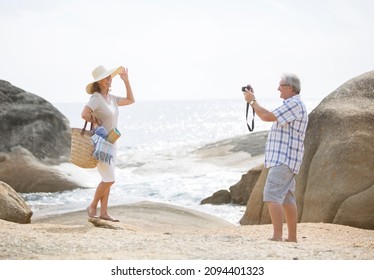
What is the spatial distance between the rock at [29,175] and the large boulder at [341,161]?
619 centimetres

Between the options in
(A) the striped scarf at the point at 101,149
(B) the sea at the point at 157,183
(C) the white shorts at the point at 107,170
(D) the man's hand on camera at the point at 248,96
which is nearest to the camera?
(D) the man's hand on camera at the point at 248,96

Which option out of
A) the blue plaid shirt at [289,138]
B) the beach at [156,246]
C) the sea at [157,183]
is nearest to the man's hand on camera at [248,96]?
the blue plaid shirt at [289,138]

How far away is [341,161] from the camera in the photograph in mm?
8148

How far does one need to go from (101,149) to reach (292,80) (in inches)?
76.1

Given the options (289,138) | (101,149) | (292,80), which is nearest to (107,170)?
(101,149)

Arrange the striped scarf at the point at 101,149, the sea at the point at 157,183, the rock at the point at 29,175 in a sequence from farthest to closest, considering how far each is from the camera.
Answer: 1. the rock at the point at 29,175
2. the sea at the point at 157,183
3. the striped scarf at the point at 101,149

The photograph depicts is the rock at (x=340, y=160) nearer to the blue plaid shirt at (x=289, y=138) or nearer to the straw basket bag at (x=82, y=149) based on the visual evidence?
the blue plaid shirt at (x=289, y=138)

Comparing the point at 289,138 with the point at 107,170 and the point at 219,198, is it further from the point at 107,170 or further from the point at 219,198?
the point at 219,198

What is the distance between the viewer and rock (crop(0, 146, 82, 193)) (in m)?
14.1

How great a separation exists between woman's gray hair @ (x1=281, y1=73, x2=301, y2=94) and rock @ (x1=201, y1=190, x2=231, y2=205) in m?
7.40

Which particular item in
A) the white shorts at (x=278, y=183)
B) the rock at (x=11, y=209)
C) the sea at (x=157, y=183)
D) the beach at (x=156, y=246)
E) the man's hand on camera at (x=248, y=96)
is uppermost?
the man's hand on camera at (x=248, y=96)

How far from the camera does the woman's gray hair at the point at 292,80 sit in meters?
5.62

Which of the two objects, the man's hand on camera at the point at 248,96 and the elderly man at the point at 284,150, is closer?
the man's hand on camera at the point at 248,96

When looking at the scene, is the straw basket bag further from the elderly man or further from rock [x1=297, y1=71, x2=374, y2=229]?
rock [x1=297, y1=71, x2=374, y2=229]
